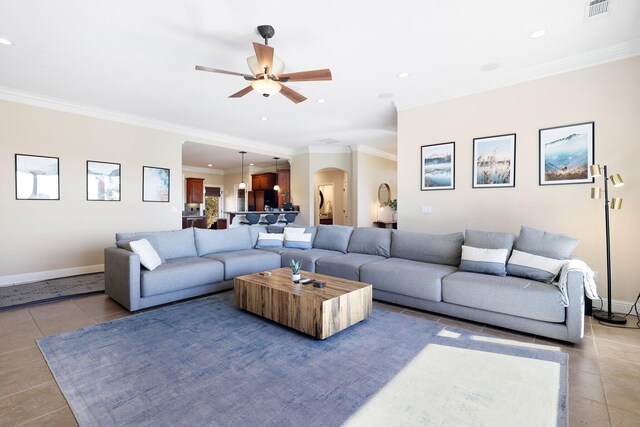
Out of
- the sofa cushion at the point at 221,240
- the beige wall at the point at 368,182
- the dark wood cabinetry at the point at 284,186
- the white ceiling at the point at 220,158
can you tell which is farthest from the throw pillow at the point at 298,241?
the dark wood cabinetry at the point at 284,186

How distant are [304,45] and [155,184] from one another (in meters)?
4.42

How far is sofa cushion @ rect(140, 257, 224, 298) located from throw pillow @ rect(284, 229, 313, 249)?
4.67 feet

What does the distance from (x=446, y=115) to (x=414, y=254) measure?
7.42 ft

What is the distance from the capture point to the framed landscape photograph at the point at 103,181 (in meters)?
5.25

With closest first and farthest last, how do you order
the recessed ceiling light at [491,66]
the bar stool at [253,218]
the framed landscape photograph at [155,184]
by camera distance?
1. the recessed ceiling light at [491,66]
2. the framed landscape photograph at [155,184]
3. the bar stool at [253,218]

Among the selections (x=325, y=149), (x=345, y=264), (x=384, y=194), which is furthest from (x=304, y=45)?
(x=384, y=194)

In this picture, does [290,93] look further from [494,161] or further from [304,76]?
[494,161]

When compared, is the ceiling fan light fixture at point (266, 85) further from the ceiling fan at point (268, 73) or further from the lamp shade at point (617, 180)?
the lamp shade at point (617, 180)

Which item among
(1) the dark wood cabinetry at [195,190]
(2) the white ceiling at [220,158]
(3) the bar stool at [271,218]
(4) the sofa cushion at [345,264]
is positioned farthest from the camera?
(1) the dark wood cabinetry at [195,190]

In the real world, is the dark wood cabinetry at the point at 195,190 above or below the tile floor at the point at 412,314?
above

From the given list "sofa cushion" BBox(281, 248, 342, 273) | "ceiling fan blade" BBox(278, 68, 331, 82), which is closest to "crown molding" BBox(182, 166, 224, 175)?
"sofa cushion" BBox(281, 248, 342, 273)

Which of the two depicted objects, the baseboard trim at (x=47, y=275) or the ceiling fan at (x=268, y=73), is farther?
the baseboard trim at (x=47, y=275)

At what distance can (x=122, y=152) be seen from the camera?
220 inches

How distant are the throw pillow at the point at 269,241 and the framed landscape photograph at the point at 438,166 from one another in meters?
2.62
